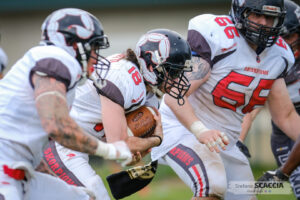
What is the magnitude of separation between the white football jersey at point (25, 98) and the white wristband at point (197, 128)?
1.35 metres

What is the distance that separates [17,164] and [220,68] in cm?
208

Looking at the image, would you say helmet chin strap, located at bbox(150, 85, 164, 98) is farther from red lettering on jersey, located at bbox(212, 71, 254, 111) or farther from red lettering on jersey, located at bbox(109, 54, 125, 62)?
red lettering on jersey, located at bbox(212, 71, 254, 111)

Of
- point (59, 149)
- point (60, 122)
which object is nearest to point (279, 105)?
point (59, 149)

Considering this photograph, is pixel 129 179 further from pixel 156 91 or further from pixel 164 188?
pixel 164 188

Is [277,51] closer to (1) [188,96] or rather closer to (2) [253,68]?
(2) [253,68]

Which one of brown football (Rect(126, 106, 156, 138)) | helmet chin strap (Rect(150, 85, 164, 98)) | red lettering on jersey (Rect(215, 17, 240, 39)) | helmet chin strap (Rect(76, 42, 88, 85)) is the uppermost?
helmet chin strap (Rect(76, 42, 88, 85))

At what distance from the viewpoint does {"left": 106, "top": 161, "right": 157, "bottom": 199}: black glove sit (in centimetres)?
469

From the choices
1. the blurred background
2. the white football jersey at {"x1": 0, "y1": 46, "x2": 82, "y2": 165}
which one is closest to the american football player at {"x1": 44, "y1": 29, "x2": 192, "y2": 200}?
the white football jersey at {"x1": 0, "y1": 46, "x2": 82, "y2": 165}

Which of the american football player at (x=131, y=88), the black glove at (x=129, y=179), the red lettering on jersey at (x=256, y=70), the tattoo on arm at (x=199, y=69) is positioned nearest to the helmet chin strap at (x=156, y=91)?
the american football player at (x=131, y=88)

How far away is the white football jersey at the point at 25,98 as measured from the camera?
3.17 meters

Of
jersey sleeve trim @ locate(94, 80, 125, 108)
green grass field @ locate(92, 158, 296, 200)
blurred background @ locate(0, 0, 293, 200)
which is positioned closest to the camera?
jersey sleeve trim @ locate(94, 80, 125, 108)

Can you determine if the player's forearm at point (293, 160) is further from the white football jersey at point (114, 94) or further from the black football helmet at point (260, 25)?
the white football jersey at point (114, 94)

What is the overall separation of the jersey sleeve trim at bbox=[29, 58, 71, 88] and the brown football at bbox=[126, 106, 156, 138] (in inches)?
46.9

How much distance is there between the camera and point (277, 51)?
4828mm
